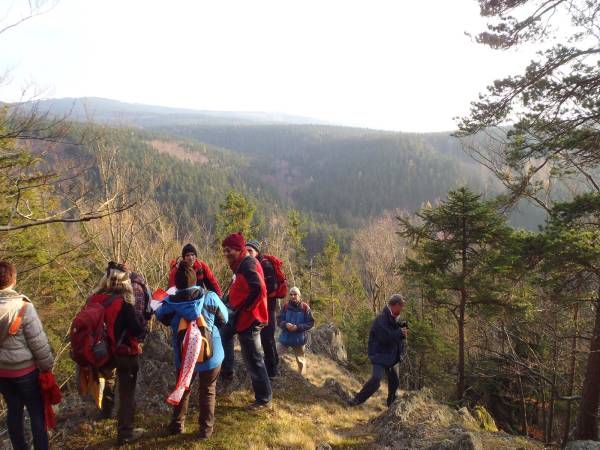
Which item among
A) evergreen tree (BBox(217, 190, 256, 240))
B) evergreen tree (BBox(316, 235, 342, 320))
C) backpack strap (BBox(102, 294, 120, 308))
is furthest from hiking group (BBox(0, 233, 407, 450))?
evergreen tree (BBox(316, 235, 342, 320))

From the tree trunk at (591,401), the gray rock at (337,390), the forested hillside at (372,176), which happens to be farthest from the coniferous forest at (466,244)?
the forested hillside at (372,176)

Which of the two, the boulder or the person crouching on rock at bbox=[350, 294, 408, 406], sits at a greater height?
the person crouching on rock at bbox=[350, 294, 408, 406]

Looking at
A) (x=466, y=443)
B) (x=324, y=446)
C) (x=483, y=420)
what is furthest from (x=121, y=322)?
(x=483, y=420)

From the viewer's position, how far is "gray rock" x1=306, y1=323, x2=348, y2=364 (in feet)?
32.8

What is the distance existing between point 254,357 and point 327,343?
636 cm

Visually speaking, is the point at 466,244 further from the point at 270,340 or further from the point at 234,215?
the point at 234,215

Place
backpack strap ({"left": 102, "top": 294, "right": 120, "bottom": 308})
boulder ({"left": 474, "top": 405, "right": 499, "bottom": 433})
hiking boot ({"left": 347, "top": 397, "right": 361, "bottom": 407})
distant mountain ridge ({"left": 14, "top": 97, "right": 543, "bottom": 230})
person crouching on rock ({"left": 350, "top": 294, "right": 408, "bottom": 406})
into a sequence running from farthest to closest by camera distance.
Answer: distant mountain ridge ({"left": 14, "top": 97, "right": 543, "bottom": 230})
boulder ({"left": 474, "top": 405, "right": 499, "bottom": 433})
hiking boot ({"left": 347, "top": 397, "right": 361, "bottom": 407})
person crouching on rock ({"left": 350, "top": 294, "right": 408, "bottom": 406})
backpack strap ({"left": 102, "top": 294, "right": 120, "bottom": 308})

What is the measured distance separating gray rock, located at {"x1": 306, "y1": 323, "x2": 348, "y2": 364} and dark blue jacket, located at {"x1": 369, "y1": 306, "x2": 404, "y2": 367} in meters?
4.37

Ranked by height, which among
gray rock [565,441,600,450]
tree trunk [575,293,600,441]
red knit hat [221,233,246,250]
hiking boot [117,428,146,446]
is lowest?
tree trunk [575,293,600,441]

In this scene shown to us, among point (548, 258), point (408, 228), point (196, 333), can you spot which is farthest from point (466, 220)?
point (196, 333)

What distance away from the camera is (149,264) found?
33.8 feet

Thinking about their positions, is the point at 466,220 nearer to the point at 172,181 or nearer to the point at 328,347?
the point at 328,347

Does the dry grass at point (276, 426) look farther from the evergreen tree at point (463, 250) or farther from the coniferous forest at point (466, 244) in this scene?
the evergreen tree at point (463, 250)

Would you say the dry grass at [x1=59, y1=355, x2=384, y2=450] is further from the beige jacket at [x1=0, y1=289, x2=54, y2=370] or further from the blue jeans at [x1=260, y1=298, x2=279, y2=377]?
the beige jacket at [x1=0, y1=289, x2=54, y2=370]
